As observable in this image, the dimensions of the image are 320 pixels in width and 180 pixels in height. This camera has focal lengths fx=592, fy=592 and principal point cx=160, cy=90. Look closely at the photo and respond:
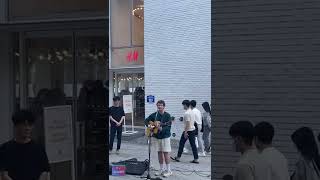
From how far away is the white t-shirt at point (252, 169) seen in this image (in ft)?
14.2

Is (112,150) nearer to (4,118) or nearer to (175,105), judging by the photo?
(175,105)

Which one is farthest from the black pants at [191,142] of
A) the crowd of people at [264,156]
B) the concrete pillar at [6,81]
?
the concrete pillar at [6,81]

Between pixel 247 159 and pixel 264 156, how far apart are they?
0.19 metres

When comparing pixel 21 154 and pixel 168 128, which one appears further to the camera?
pixel 168 128

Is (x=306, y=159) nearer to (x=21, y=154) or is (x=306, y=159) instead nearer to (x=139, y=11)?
(x=21, y=154)

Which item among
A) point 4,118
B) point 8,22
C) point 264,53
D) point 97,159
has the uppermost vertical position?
point 8,22

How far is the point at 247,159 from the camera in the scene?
4371 mm

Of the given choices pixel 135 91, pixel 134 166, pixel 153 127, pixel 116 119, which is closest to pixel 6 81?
pixel 116 119

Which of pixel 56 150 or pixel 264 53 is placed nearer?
pixel 264 53

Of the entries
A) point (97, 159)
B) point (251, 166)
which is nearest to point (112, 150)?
point (97, 159)

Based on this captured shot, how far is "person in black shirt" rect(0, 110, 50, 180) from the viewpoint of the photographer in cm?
491

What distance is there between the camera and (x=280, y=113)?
6355mm

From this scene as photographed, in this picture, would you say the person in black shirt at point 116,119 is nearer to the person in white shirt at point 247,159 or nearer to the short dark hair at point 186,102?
the short dark hair at point 186,102

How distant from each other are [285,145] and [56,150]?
272 centimetres
